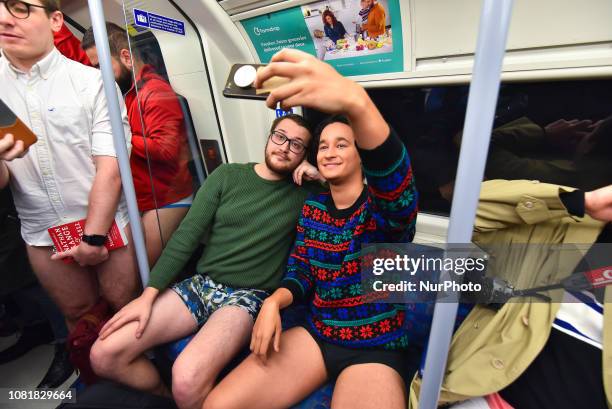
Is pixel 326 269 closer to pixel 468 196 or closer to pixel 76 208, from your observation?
pixel 468 196

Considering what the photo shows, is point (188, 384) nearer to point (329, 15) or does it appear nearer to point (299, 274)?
point (299, 274)

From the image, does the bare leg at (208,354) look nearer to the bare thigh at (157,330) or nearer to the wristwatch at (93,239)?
the bare thigh at (157,330)

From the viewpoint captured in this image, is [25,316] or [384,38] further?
[25,316]

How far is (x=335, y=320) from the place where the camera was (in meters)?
1.21

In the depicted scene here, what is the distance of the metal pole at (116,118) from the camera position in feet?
3.98

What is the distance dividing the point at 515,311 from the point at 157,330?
1.34 m

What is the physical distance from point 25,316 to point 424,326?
8.51 ft

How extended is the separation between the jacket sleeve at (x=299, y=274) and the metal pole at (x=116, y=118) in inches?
28.1

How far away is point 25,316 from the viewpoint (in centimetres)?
220

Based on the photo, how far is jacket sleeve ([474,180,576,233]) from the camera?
91cm

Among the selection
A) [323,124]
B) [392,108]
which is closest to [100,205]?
[323,124]

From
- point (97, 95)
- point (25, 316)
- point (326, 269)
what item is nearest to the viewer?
point (326, 269)

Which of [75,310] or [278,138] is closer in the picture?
[278,138]

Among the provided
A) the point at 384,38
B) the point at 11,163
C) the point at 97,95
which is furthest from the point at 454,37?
the point at 11,163
